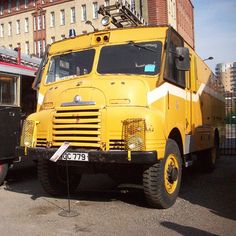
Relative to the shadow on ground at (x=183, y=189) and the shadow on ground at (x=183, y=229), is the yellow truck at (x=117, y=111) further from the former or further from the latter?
the shadow on ground at (x=183, y=229)

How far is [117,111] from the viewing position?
22.7ft

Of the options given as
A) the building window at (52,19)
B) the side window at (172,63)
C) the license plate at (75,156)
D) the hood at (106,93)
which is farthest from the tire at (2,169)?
the building window at (52,19)

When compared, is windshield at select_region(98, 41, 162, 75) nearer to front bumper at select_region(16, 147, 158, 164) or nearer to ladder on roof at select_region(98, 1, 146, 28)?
ladder on roof at select_region(98, 1, 146, 28)

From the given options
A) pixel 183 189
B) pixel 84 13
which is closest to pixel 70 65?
pixel 183 189

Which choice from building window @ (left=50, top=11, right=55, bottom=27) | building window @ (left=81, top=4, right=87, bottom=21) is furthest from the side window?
building window @ (left=50, top=11, right=55, bottom=27)

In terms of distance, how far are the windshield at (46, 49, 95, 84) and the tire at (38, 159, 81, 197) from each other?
1.57 m

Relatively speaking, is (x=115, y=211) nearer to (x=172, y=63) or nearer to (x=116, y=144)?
(x=116, y=144)

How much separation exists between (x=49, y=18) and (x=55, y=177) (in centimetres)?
6226

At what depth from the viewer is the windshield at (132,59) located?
7684 millimetres

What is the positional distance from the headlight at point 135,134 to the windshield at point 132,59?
125 centimetres

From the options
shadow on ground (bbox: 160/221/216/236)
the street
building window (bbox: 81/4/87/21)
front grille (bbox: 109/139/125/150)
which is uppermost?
building window (bbox: 81/4/87/21)

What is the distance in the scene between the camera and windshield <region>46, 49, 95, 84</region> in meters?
8.19

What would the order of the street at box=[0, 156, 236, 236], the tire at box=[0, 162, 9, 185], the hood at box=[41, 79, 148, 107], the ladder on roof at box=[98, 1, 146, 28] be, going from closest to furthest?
the street at box=[0, 156, 236, 236], the hood at box=[41, 79, 148, 107], the ladder on roof at box=[98, 1, 146, 28], the tire at box=[0, 162, 9, 185]

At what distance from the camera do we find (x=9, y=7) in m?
74.8
